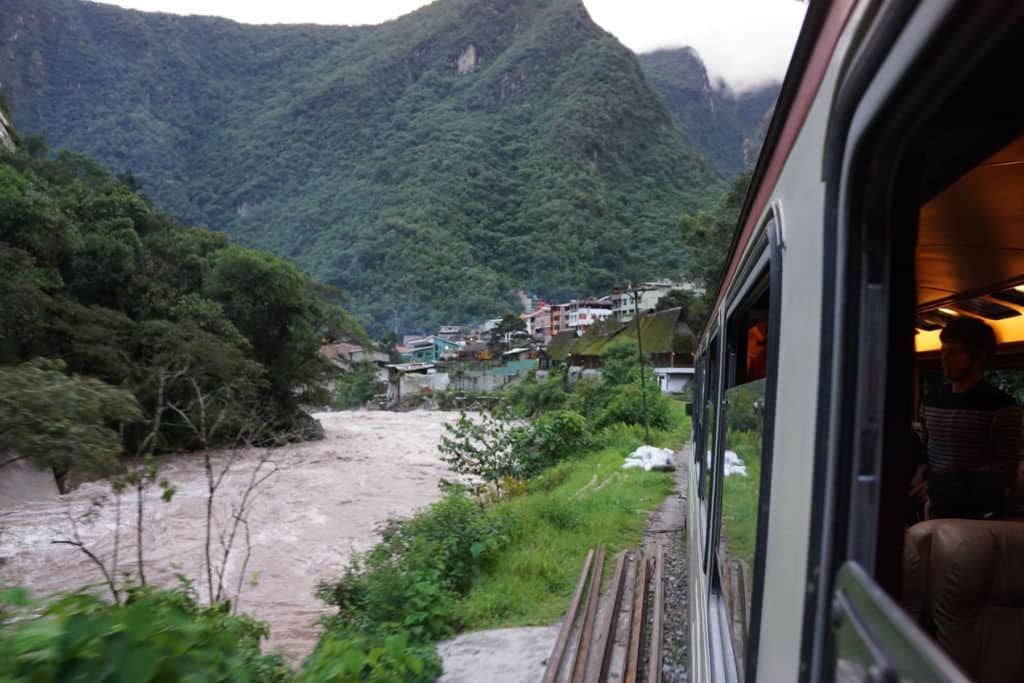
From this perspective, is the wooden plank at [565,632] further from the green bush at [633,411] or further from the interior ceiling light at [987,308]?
the green bush at [633,411]

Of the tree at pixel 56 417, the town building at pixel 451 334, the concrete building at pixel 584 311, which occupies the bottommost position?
the tree at pixel 56 417

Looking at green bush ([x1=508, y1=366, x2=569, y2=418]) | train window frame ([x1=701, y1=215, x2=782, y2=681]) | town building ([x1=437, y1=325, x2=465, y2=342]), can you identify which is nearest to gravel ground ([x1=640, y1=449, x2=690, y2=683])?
train window frame ([x1=701, y1=215, x2=782, y2=681])

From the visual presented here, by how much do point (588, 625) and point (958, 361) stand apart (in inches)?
163

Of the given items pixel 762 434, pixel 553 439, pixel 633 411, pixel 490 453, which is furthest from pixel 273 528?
pixel 762 434

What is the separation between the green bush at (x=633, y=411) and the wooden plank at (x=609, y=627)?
12973 millimetres

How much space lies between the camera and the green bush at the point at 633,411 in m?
19.9

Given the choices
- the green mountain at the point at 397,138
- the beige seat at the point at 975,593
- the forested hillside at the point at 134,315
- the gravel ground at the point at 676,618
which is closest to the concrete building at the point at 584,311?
the green mountain at the point at 397,138

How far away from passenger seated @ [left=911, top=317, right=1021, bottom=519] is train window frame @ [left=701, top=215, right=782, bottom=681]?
1.93 ft

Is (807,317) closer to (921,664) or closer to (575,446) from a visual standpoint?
(921,664)

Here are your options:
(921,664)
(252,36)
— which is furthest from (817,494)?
(252,36)

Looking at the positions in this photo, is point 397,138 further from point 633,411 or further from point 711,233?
point 633,411

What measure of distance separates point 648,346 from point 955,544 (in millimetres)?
32298

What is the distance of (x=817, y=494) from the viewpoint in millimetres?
886

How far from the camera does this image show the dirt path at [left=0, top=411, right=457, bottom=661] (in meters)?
10.3
